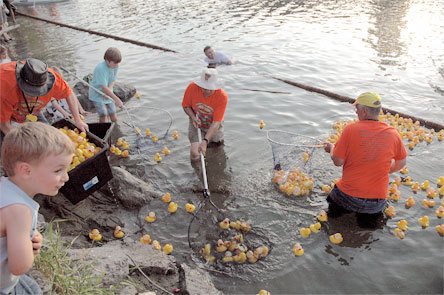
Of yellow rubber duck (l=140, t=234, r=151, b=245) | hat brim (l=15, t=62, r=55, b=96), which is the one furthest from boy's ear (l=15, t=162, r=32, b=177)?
hat brim (l=15, t=62, r=55, b=96)

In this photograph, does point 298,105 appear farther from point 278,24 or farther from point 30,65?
point 278,24

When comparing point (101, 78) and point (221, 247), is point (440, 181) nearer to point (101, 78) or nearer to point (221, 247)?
point (221, 247)

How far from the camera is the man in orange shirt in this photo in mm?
5031

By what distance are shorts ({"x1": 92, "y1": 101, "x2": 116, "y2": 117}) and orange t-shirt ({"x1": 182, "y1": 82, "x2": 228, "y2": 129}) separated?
2.08 m

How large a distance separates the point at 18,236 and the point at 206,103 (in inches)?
206

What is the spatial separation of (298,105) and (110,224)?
6397 millimetres

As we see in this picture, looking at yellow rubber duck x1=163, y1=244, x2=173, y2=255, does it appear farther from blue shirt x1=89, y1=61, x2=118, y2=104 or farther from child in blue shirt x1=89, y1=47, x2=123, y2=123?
blue shirt x1=89, y1=61, x2=118, y2=104

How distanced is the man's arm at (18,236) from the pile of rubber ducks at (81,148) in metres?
2.98

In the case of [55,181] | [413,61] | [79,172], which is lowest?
[413,61]

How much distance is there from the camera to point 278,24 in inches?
756

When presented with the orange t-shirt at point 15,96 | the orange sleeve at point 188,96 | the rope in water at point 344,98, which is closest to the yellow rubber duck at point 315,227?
the orange sleeve at point 188,96

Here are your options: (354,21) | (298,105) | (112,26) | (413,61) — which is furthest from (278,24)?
(298,105)

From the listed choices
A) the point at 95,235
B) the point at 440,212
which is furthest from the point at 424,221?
the point at 95,235

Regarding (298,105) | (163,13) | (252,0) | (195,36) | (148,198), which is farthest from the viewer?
(252,0)
